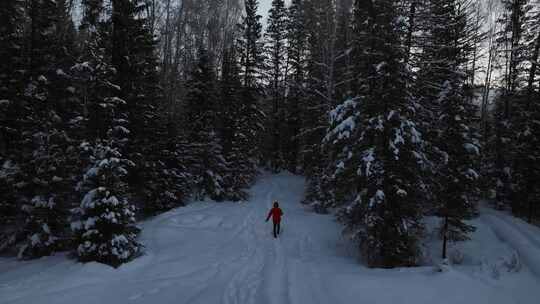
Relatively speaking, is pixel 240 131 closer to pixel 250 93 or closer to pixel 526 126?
pixel 250 93

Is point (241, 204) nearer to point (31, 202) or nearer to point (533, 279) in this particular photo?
point (31, 202)

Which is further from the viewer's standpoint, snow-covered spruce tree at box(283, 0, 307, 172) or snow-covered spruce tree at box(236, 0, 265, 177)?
snow-covered spruce tree at box(283, 0, 307, 172)

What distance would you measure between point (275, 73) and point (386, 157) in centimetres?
3193

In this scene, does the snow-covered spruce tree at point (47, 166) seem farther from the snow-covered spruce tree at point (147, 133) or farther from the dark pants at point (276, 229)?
the dark pants at point (276, 229)

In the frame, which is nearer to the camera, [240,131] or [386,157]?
[386,157]

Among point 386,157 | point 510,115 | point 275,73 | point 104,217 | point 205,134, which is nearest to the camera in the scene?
point 104,217

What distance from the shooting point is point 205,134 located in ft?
80.1

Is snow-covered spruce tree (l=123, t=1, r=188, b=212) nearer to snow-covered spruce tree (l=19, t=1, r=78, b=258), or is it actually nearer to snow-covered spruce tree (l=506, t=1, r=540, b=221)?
snow-covered spruce tree (l=19, t=1, r=78, b=258)

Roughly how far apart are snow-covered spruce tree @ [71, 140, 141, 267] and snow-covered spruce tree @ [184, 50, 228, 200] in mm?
12421

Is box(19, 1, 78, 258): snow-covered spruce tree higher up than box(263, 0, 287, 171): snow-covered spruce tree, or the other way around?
box(263, 0, 287, 171): snow-covered spruce tree

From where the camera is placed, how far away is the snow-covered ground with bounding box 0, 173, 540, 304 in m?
7.55

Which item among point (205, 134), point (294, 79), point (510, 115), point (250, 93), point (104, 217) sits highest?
point (294, 79)

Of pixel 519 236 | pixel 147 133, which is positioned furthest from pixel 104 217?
pixel 519 236

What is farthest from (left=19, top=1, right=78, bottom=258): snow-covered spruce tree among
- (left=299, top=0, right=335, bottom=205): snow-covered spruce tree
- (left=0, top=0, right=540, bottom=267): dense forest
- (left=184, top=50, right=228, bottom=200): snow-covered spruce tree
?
(left=299, top=0, right=335, bottom=205): snow-covered spruce tree
